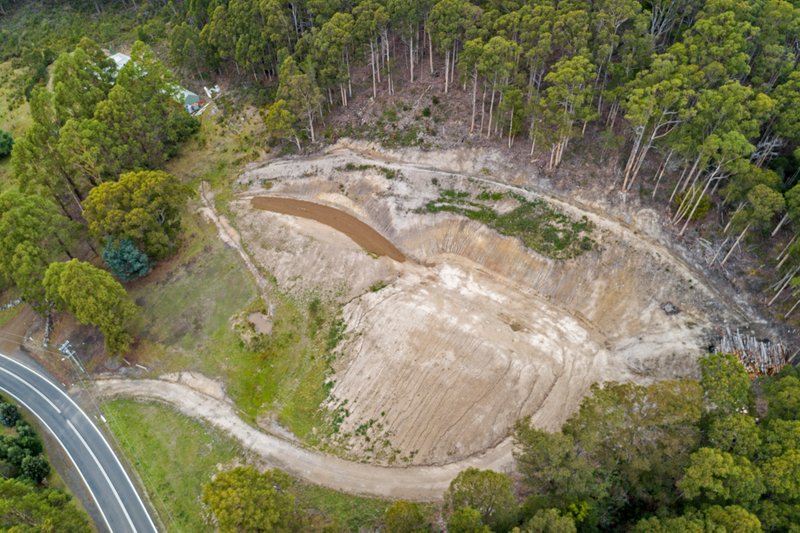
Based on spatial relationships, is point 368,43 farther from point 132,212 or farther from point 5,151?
point 5,151

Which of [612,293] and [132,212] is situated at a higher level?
[132,212]

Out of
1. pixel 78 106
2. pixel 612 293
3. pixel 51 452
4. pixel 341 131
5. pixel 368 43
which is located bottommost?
pixel 51 452

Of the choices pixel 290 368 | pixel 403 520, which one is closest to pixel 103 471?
pixel 290 368

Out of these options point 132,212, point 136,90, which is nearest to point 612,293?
point 132,212

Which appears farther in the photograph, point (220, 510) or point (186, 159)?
point (186, 159)

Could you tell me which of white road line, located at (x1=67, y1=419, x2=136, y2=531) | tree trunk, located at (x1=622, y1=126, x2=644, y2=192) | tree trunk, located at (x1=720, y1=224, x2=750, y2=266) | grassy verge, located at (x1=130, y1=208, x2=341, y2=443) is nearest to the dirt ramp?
grassy verge, located at (x1=130, y1=208, x2=341, y2=443)

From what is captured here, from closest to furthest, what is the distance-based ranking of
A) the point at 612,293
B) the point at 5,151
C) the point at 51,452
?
1. the point at 51,452
2. the point at 612,293
3. the point at 5,151

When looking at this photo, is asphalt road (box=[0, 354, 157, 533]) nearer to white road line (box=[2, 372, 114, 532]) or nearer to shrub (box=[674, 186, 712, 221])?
white road line (box=[2, 372, 114, 532])
